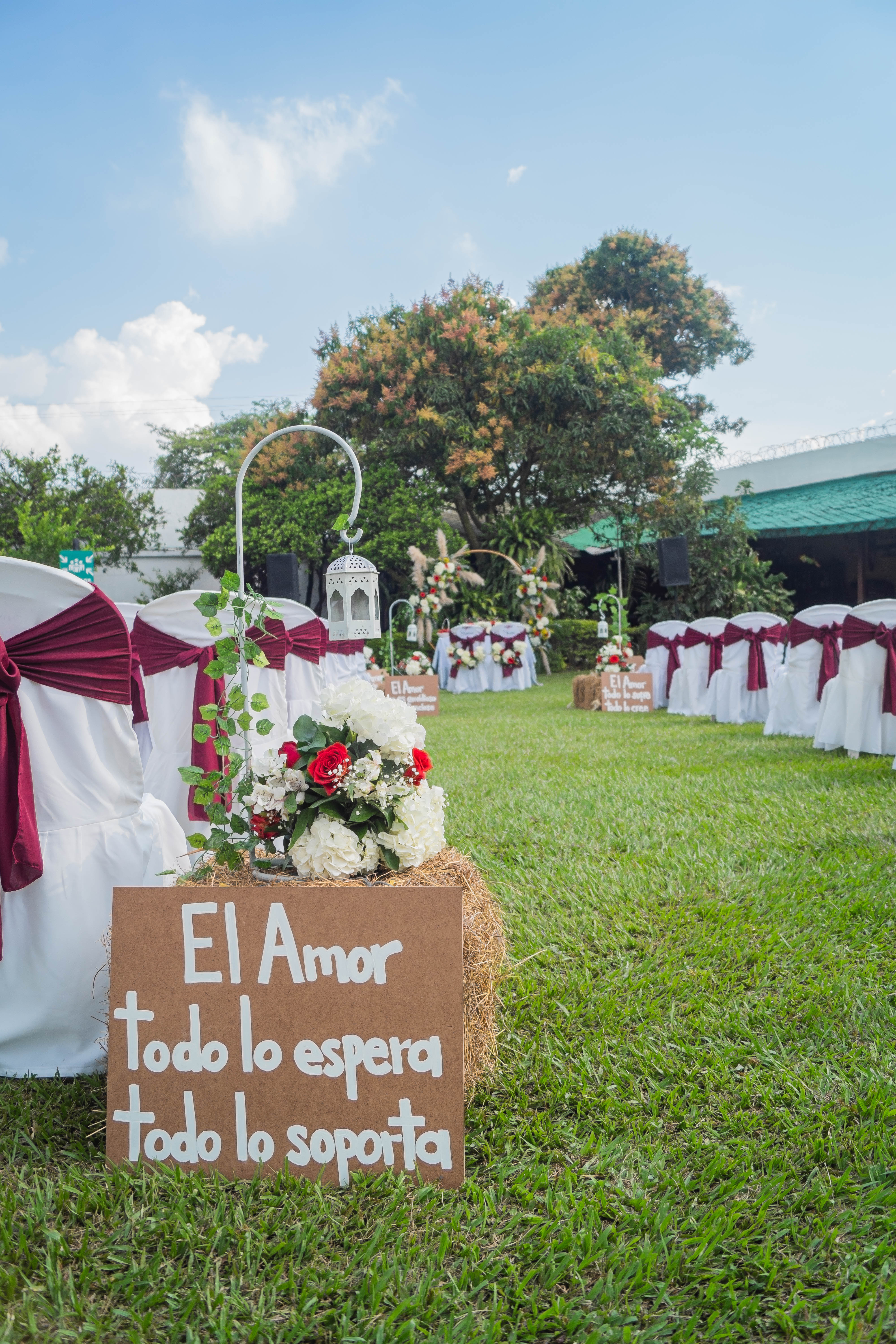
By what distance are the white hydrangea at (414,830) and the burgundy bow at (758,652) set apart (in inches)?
290

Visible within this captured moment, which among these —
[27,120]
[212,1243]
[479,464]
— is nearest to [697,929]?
[212,1243]

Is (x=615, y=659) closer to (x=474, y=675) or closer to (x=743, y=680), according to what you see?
(x=743, y=680)

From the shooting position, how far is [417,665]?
40.3 ft

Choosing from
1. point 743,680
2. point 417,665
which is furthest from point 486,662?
point 743,680

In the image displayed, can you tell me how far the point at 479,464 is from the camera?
16641mm

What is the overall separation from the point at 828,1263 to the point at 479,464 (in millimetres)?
16251

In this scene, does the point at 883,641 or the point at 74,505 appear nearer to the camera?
the point at 883,641

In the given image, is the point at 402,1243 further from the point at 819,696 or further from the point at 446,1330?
the point at 819,696

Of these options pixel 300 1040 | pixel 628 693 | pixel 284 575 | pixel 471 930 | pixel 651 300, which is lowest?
pixel 300 1040

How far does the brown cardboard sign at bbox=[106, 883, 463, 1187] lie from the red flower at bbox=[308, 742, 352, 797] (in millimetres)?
281

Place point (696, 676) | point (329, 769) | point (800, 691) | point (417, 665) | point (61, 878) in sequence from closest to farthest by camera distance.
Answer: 1. point (329, 769)
2. point (61, 878)
3. point (800, 691)
4. point (696, 676)
5. point (417, 665)

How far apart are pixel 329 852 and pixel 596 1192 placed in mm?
856

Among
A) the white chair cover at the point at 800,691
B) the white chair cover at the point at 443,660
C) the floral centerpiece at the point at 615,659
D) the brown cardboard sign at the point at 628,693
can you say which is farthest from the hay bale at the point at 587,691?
the white chair cover at the point at 443,660

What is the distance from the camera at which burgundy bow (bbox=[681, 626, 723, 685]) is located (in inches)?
360
